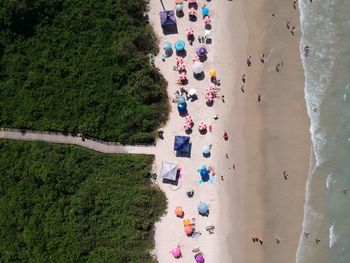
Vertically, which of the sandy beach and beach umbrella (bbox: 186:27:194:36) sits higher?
beach umbrella (bbox: 186:27:194:36)

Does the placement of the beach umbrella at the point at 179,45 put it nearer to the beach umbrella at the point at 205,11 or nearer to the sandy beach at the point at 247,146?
the sandy beach at the point at 247,146

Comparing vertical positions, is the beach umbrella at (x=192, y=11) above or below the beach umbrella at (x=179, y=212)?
above

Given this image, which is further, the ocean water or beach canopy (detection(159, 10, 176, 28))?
beach canopy (detection(159, 10, 176, 28))

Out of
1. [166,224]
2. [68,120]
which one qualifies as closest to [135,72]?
[68,120]

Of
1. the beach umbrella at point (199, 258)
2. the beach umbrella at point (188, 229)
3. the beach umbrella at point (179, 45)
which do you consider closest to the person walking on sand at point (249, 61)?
the beach umbrella at point (179, 45)

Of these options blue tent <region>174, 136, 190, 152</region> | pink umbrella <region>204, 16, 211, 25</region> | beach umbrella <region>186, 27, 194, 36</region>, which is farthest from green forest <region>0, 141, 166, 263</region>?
pink umbrella <region>204, 16, 211, 25</region>

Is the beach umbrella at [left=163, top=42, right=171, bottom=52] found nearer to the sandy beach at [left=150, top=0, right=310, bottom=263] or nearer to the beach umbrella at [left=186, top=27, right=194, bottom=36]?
the sandy beach at [left=150, top=0, right=310, bottom=263]
